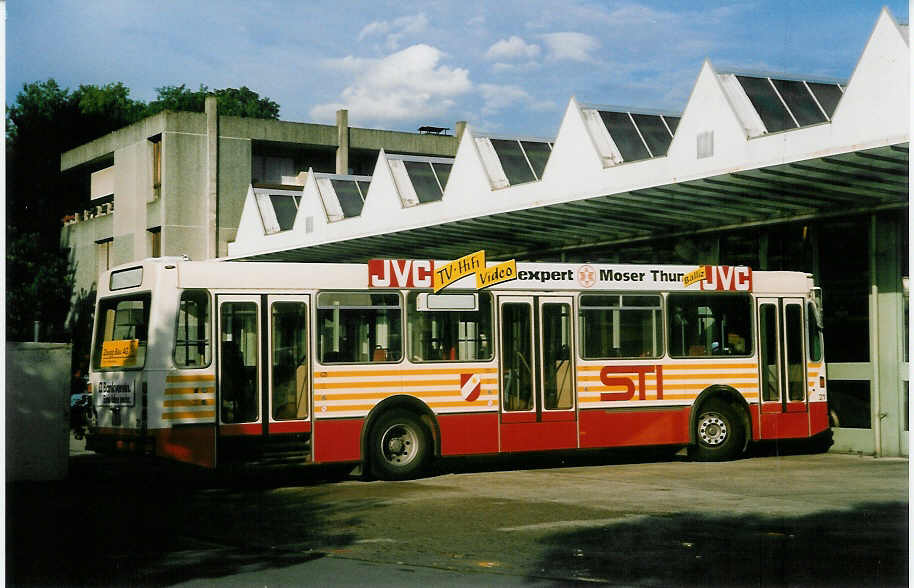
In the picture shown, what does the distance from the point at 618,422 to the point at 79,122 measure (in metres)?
29.0

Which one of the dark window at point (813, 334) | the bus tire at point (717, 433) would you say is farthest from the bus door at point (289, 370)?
the dark window at point (813, 334)

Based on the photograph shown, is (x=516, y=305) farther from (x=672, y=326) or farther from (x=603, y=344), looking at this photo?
(x=672, y=326)

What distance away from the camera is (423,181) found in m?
26.0

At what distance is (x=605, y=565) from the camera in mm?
8891

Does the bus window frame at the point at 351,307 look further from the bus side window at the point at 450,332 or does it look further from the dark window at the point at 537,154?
the dark window at the point at 537,154

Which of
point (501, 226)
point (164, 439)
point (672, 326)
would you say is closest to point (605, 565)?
point (164, 439)

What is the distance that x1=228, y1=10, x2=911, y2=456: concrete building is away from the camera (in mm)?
15320

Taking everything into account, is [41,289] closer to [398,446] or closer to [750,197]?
[398,446]

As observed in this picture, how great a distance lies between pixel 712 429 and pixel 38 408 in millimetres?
9435

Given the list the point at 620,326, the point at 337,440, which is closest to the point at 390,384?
the point at 337,440

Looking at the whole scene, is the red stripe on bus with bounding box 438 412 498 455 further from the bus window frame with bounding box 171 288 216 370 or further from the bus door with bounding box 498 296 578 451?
the bus window frame with bounding box 171 288 216 370

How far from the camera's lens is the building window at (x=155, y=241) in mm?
40188

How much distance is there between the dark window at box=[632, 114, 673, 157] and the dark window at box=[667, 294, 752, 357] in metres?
2.55

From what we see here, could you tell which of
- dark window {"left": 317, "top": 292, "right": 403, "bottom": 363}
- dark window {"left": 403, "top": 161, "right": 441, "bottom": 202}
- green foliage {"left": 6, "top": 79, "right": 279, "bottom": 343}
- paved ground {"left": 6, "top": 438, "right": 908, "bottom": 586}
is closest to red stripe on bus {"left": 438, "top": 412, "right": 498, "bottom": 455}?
paved ground {"left": 6, "top": 438, "right": 908, "bottom": 586}
